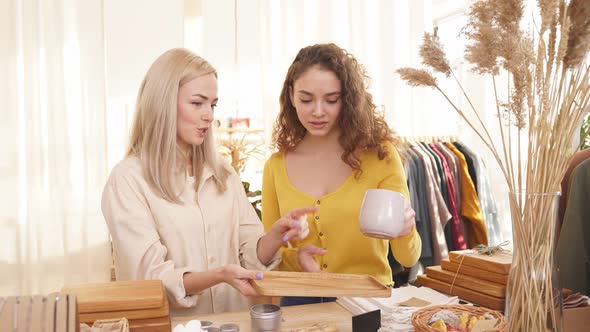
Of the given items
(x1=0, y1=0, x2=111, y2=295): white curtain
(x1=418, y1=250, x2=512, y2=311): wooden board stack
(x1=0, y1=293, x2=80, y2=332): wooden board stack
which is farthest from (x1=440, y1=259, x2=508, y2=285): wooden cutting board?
(x1=0, y1=0, x2=111, y2=295): white curtain

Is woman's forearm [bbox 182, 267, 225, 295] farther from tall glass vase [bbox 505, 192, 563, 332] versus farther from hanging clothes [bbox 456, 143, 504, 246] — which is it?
hanging clothes [bbox 456, 143, 504, 246]

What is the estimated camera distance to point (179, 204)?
173 cm

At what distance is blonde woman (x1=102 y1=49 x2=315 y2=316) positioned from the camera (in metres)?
1.61

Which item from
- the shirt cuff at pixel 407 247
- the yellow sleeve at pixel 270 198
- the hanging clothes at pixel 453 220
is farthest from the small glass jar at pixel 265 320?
the hanging clothes at pixel 453 220

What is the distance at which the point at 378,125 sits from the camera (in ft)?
7.10

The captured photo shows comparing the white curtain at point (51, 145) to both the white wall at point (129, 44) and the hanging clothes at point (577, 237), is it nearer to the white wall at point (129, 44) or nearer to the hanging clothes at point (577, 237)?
the white wall at point (129, 44)

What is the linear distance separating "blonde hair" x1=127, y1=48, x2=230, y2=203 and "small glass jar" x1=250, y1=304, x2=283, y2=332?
582 mm

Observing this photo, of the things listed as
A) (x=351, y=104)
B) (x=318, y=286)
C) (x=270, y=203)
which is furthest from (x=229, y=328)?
(x=351, y=104)

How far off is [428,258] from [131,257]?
2345 millimetres

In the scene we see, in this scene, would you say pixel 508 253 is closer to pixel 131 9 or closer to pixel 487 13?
pixel 487 13

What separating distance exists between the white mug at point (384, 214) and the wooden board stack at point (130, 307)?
0.53 metres

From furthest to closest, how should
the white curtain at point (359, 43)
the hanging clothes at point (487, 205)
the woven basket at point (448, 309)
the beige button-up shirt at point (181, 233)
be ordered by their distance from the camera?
the white curtain at point (359, 43)
the hanging clothes at point (487, 205)
the beige button-up shirt at point (181, 233)
the woven basket at point (448, 309)

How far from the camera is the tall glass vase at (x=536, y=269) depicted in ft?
3.39

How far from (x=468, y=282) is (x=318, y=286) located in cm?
50
